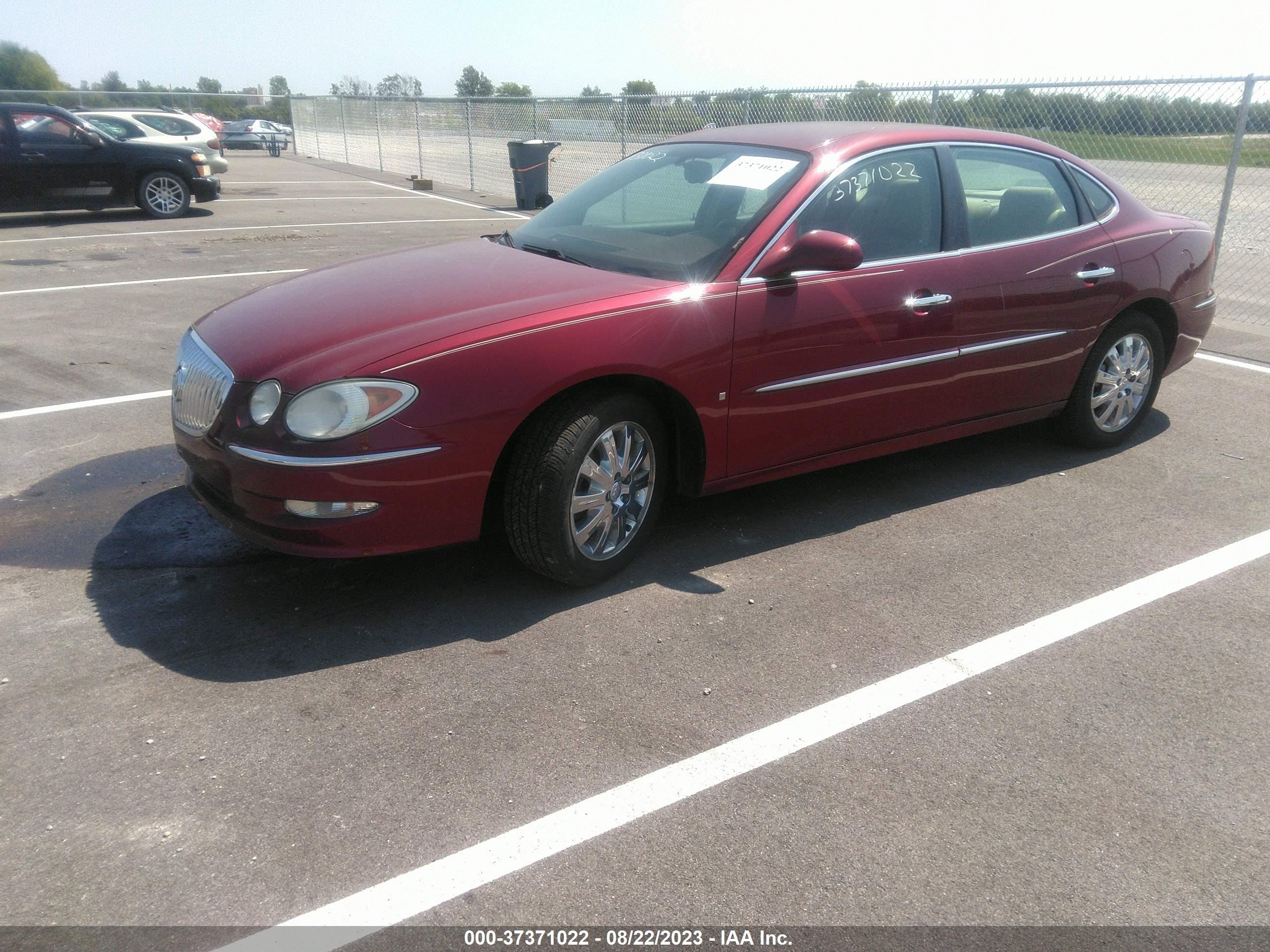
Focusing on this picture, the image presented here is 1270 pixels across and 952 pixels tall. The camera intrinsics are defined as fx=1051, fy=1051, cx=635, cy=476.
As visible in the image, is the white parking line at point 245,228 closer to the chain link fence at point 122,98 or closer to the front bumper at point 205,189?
the front bumper at point 205,189

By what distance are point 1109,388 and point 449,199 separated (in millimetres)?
14990

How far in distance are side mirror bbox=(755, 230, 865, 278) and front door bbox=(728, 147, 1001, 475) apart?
64 mm

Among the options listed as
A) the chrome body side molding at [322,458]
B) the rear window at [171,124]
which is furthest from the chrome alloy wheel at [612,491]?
the rear window at [171,124]

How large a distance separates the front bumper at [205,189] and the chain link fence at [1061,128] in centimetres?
522

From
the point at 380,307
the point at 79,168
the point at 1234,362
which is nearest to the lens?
the point at 380,307

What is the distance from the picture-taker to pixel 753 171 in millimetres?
4535

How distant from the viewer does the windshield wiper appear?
432cm

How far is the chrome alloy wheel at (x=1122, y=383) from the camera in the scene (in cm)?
548

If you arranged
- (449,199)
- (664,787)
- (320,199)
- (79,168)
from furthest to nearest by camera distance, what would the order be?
(449,199) → (320,199) → (79,168) → (664,787)

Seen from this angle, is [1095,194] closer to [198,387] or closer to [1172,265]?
[1172,265]

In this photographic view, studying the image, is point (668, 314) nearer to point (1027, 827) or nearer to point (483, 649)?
point (483, 649)

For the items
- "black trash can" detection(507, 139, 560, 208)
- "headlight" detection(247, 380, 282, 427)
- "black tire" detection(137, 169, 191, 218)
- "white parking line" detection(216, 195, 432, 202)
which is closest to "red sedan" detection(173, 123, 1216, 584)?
"headlight" detection(247, 380, 282, 427)

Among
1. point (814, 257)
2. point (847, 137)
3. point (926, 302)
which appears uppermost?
point (847, 137)

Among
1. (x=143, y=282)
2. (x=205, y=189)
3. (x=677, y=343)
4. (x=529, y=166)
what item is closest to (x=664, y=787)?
(x=677, y=343)
